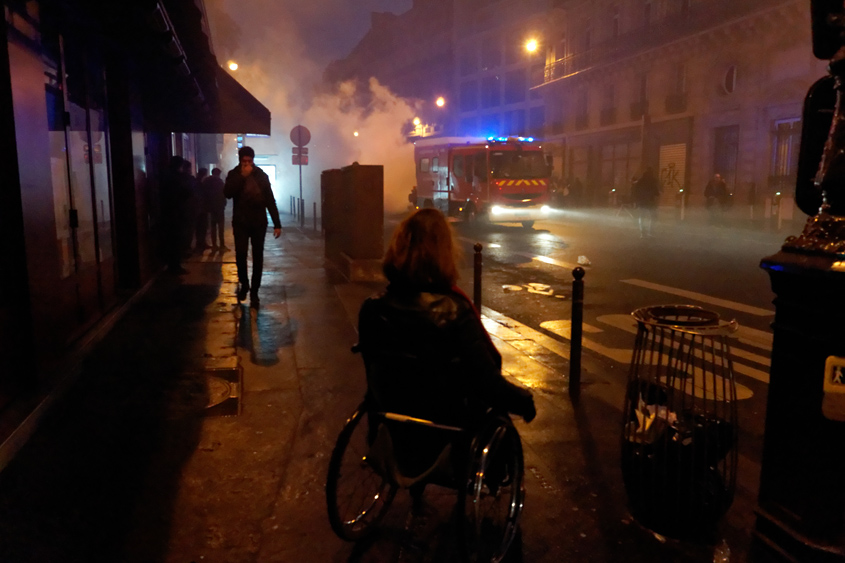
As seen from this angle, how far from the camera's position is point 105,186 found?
309 inches

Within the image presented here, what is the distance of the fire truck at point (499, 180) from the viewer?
67.6 feet

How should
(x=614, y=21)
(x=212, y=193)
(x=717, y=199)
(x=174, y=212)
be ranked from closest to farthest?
(x=174, y=212) < (x=212, y=193) < (x=717, y=199) < (x=614, y=21)

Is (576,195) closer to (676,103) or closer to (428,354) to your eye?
(676,103)

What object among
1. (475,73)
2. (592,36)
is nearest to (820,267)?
(592,36)

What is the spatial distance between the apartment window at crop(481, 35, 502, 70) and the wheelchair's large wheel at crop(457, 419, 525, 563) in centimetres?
5559

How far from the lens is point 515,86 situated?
173 ft

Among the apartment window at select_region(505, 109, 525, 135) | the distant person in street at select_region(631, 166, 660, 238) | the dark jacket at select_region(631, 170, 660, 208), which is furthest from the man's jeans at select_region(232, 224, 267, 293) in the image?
the apartment window at select_region(505, 109, 525, 135)

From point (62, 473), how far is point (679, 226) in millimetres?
22653

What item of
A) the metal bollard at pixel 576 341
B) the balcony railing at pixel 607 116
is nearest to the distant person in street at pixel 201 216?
the metal bollard at pixel 576 341

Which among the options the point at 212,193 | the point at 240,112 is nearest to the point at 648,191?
the point at 240,112

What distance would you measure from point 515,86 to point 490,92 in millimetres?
4602

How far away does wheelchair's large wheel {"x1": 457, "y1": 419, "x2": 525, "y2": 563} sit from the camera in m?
2.67

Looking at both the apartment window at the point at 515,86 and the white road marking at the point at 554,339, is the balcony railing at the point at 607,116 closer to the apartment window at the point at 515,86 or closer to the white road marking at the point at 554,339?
the apartment window at the point at 515,86

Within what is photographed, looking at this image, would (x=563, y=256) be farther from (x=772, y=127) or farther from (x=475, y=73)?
(x=475, y=73)
